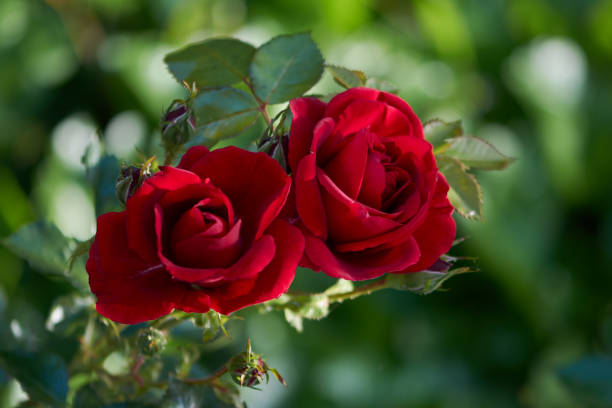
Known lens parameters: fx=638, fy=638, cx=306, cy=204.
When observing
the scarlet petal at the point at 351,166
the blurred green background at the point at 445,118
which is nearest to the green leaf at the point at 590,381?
the blurred green background at the point at 445,118

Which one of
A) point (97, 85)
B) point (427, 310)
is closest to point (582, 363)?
point (427, 310)

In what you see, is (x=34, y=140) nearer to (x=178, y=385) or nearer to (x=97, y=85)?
(x=97, y=85)

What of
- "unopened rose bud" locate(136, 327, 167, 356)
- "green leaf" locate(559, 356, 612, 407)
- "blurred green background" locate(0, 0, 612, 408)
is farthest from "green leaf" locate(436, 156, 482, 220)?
"blurred green background" locate(0, 0, 612, 408)

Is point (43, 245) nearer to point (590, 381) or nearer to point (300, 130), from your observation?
point (300, 130)

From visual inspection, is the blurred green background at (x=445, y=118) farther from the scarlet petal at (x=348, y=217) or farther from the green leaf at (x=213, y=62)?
the scarlet petal at (x=348, y=217)

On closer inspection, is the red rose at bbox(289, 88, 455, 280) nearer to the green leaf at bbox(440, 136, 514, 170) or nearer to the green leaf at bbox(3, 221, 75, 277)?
the green leaf at bbox(440, 136, 514, 170)

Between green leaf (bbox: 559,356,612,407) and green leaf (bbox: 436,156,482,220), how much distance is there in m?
0.43

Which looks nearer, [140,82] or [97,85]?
[140,82]

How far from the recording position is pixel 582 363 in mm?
801

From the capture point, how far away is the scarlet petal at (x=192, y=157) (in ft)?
1.17

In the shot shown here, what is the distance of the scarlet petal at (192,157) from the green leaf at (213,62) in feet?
0.38

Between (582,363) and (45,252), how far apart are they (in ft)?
2.12

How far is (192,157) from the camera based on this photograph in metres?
0.36

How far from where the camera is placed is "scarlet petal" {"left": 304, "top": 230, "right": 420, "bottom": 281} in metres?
0.34
